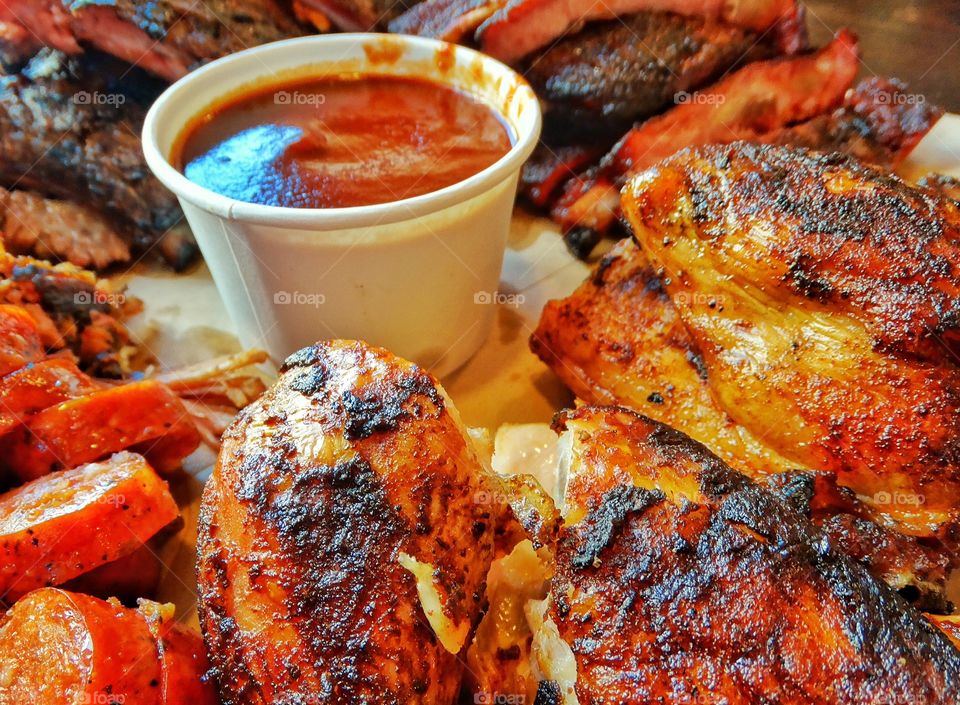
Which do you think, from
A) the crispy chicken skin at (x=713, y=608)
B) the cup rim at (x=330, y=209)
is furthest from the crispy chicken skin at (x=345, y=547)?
the cup rim at (x=330, y=209)

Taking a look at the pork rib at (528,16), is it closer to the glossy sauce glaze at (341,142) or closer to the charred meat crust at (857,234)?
the glossy sauce glaze at (341,142)

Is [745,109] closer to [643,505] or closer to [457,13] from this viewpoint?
[457,13]

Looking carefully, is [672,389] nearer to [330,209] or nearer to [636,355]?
[636,355]

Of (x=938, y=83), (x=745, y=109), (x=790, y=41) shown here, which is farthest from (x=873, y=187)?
(x=938, y=83)

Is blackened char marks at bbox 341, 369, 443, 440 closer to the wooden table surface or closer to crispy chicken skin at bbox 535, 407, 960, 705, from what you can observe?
crispy chicken skin at bbox 535, 407, 960, 705

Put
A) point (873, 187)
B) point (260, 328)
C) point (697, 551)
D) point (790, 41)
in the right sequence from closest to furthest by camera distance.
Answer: point (697, 551), point (873, 187), point (260, 328), point (790, 41)

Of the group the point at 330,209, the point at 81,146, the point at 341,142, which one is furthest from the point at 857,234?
the point at 81,146

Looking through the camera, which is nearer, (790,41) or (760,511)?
(760,511)
